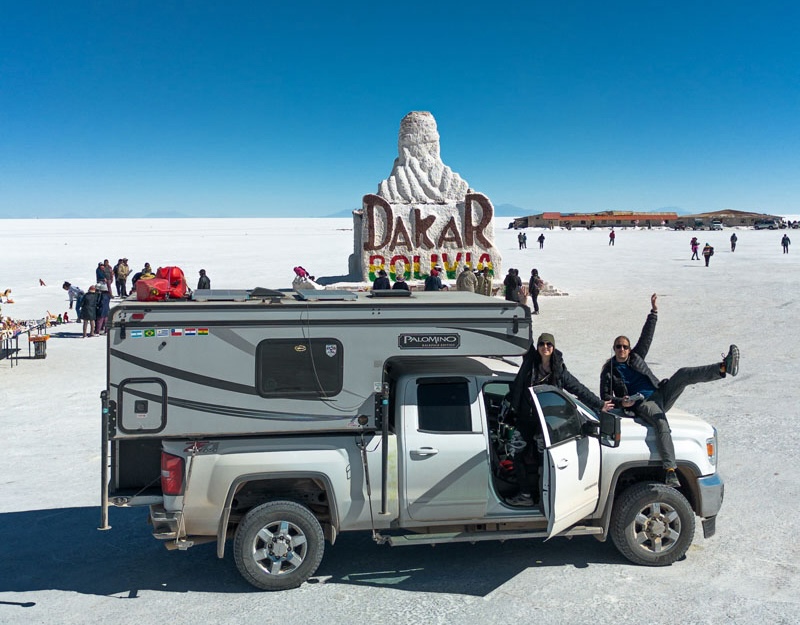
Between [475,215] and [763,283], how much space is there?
36.7ft

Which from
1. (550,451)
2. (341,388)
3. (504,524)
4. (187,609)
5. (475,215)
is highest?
(475,215)

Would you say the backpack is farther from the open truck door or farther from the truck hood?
the truck hood

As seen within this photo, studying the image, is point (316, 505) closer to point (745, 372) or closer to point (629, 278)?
point (745, 372)

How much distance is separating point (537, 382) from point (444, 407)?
94cm

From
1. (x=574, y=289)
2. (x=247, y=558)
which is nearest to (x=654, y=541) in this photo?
(x=247, y=558)

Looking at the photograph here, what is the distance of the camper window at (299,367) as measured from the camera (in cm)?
578

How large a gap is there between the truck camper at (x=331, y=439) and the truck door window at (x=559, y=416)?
0.6 inches

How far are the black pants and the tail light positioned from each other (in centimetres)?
375

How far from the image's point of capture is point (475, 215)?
1071 inches

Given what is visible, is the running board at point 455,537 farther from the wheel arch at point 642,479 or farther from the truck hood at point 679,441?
the truck hood at point 679,441

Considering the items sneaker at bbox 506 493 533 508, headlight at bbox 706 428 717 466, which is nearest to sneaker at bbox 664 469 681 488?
headlight at bbox 706 428 717 466

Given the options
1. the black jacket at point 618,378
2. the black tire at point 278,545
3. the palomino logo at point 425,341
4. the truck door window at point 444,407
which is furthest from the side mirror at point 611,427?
the black tire at point 278,545

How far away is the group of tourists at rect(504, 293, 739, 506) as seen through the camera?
6102mm

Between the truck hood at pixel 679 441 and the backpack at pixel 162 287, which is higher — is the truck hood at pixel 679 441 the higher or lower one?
the lower one
